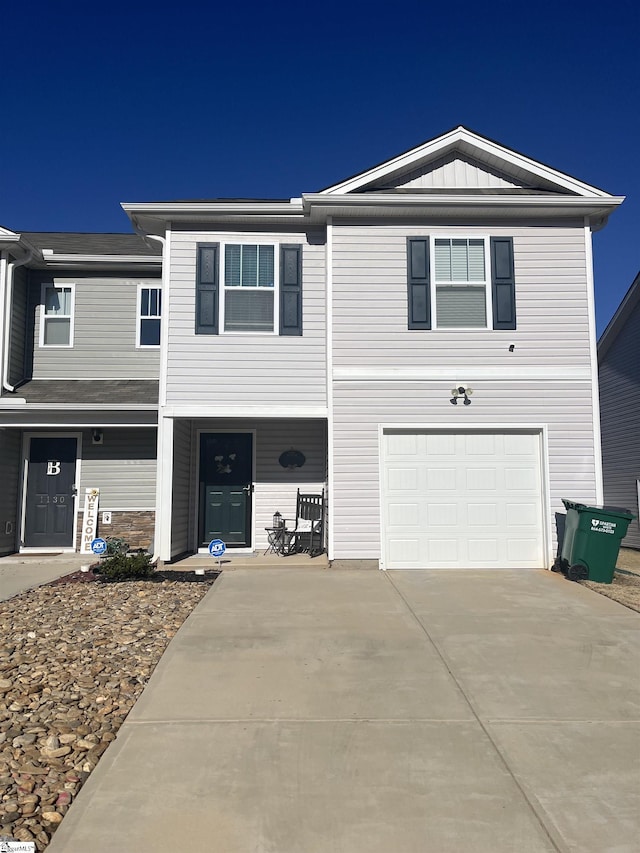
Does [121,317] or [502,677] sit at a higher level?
[121,317]

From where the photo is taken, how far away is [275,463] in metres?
10.8

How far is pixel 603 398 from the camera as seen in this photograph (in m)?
16.0

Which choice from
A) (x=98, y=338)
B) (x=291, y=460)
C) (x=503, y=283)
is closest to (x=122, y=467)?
(x=98, y=338)

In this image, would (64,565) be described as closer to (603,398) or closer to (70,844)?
(70,844)

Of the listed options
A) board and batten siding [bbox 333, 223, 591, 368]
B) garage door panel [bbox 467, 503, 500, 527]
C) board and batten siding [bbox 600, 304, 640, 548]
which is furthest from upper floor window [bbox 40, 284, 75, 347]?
board and batten siding [bbox 600, 304, 640, 548]

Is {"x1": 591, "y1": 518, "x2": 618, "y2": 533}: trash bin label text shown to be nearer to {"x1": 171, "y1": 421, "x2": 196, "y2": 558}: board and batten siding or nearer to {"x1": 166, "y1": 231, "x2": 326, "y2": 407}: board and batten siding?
{"x1": 166, "y1": 231, "x2": 326, "y2": 407}: board and batten siding

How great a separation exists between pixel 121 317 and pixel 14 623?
21.4 feet

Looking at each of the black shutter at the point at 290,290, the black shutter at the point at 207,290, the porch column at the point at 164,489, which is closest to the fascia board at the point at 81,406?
the porch column at the point at 164,489

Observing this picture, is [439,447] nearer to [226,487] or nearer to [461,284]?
[461,284]

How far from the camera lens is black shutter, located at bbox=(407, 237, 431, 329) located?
950 centimetres

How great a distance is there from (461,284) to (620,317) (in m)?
7.13

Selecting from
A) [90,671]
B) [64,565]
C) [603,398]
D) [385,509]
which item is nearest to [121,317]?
[64,565]

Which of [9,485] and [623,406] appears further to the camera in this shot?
[623,406]

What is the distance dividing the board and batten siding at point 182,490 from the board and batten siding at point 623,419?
9553 mm
